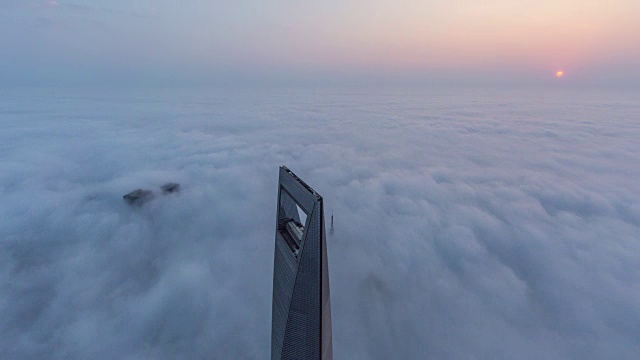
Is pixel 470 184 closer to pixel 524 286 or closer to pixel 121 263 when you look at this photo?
pixel 524 286

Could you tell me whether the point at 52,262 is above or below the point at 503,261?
below

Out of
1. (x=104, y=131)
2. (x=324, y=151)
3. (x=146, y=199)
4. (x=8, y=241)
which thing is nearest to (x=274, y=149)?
(x=324, y=151)

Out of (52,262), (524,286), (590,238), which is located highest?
(590,238)

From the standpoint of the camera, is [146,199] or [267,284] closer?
[267,284]

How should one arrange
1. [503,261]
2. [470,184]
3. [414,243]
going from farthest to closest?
[470,184] → [414,243] → [503,261]

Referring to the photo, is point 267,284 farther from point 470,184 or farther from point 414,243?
point 470,184

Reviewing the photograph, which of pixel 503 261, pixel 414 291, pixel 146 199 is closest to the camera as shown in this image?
pixel 414 291

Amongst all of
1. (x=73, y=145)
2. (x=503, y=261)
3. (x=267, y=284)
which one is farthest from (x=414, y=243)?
(x=73, y=145)
